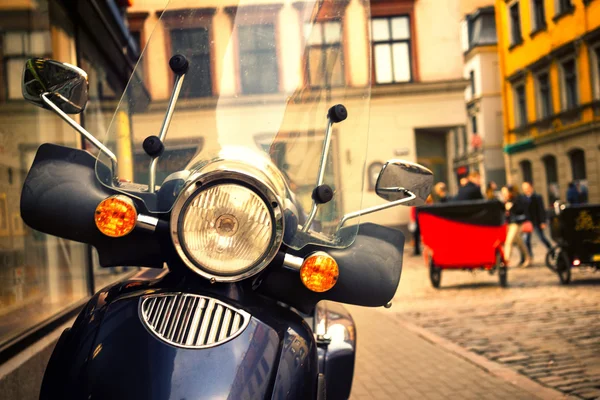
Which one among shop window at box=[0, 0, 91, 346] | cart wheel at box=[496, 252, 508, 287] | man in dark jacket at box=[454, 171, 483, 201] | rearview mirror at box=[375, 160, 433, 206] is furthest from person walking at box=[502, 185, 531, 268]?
rearview mirror at box=[375, 160, 433, 206]

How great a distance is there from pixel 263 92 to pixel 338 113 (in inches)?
12.5

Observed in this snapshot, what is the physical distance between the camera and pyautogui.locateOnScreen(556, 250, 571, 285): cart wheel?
10445 millimetres

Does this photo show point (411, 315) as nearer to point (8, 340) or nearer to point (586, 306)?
point (586, 306)

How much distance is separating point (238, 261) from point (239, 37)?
0.92 meters

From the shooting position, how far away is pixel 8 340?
176 inches

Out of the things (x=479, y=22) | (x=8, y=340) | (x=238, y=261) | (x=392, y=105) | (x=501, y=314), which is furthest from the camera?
(x=479, y=22)

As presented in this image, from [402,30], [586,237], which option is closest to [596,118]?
[402,30]

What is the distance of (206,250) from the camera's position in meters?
2.22

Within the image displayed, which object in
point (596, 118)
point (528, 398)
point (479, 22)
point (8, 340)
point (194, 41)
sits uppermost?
point (479, 22)

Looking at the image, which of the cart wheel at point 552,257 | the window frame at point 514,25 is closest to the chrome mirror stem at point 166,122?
the cart wheel at point 552,257

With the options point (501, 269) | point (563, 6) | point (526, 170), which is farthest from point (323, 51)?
point (526, 170)

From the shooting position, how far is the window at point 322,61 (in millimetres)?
2701

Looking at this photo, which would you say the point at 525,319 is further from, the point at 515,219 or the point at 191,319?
A: the point at 191,319

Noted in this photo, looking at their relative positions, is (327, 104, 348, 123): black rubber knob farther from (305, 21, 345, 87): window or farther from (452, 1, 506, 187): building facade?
(452, 1, 506, 187): building facade
